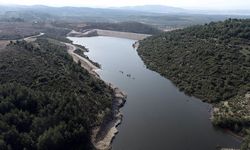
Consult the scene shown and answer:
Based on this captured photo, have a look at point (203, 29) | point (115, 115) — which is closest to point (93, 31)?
point (203, 29)

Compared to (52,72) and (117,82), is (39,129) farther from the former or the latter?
(117,82)

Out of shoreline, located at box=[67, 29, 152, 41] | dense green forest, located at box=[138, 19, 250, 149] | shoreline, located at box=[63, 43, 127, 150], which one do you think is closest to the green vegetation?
shoreline, located at box=[67, 29, 152, 41]

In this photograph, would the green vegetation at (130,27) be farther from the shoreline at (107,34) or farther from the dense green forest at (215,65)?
the dense green forest at (215,65)

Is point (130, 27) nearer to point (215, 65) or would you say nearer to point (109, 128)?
point (215, 65)

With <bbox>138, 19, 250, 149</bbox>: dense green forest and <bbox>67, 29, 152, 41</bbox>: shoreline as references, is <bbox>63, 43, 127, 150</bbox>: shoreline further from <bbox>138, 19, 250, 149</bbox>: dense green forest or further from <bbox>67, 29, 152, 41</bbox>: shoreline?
<bbox>67, 29, 152, 41</bbox>: shoreline

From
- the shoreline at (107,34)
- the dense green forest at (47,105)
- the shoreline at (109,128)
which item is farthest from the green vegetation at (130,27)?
the shoreline at (109,128)

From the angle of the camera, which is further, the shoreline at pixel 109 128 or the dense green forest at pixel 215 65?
the dense green forest at pixel 215 65

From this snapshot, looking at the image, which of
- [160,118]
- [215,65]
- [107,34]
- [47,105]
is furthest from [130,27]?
[47,105]
